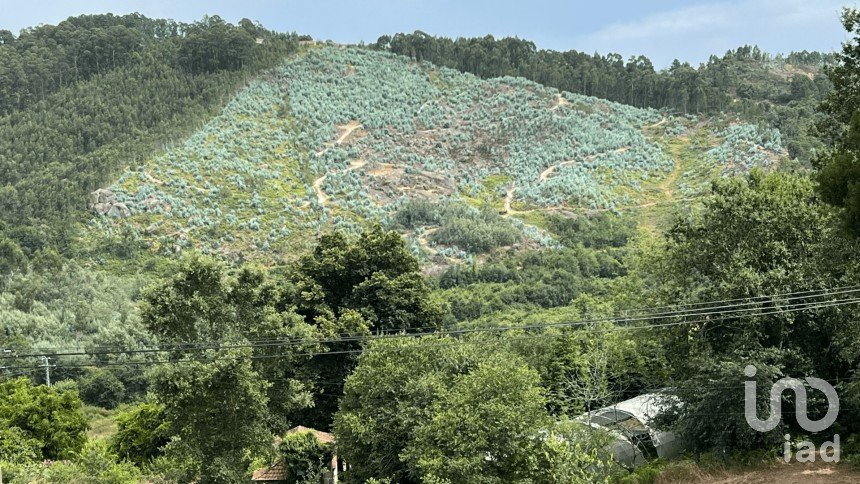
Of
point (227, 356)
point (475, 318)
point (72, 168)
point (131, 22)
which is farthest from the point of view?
point (131, 22)

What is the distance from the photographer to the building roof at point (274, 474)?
32.0 meters

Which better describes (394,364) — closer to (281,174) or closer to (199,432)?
(199,432)

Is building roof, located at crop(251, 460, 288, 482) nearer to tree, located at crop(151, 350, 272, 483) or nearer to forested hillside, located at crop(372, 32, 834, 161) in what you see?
tree, located at crop(151, 350, 272, 483)

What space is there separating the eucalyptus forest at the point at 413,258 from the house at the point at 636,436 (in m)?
0.14

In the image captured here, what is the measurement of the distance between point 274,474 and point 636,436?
40.5 feet

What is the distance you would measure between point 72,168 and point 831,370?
269 ft

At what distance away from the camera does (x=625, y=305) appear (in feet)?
126

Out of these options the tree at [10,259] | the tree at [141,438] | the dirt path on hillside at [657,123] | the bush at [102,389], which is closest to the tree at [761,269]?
the tree at [141,438]

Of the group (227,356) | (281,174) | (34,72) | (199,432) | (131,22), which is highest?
(131,22)

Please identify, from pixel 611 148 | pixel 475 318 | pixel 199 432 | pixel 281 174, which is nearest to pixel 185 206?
pixel 281 174

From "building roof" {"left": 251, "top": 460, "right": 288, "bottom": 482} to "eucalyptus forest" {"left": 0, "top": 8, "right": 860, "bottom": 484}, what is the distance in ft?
0.53

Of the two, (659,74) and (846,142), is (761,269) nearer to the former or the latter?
(846,142)

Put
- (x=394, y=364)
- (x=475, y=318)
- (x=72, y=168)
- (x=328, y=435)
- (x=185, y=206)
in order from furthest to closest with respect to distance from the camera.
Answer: (x=72, y=168), (x=185, y=206), (x=475, y=318), (x=328, y=435), (x=394, y=364)

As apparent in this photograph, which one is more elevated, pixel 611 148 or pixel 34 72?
pixel 34 72
